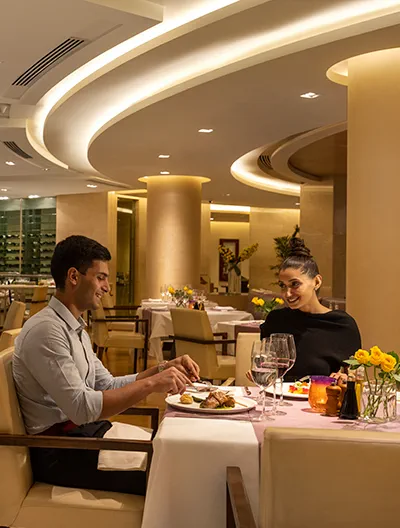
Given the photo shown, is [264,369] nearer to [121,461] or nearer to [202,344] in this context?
[121,461]

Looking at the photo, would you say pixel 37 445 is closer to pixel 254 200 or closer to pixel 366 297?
pixel 366 297

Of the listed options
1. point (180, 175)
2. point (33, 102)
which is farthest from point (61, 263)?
point (180, 175)

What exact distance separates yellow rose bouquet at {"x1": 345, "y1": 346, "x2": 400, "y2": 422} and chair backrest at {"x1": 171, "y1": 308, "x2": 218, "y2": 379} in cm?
407

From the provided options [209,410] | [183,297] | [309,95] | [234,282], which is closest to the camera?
[209,410]

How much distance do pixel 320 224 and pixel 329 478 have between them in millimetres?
13028

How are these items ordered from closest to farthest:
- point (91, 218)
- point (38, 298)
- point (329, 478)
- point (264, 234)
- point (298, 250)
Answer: point (329, 478) → point (298, 250) → point (38, 298) → point (91, 218) → point (264, 234)

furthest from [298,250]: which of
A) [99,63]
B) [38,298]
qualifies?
[38,298]

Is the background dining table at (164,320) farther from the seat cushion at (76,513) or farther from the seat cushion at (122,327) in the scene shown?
the seat cushion at (76,513)

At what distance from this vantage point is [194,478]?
7.20ft

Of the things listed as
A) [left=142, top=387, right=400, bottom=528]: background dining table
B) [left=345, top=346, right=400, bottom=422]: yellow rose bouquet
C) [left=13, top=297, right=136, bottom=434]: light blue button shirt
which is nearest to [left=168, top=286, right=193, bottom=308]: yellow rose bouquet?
[left=13, top=297, right=136, bottom=434]: light blue button shirt

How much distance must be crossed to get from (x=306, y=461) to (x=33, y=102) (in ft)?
22.7

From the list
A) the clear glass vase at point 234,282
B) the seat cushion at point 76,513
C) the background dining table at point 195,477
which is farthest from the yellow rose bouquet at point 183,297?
the background dining table at point 195,477

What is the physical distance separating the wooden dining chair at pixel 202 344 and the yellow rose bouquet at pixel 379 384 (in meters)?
4.02

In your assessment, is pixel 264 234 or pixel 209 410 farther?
pixel 264 234
